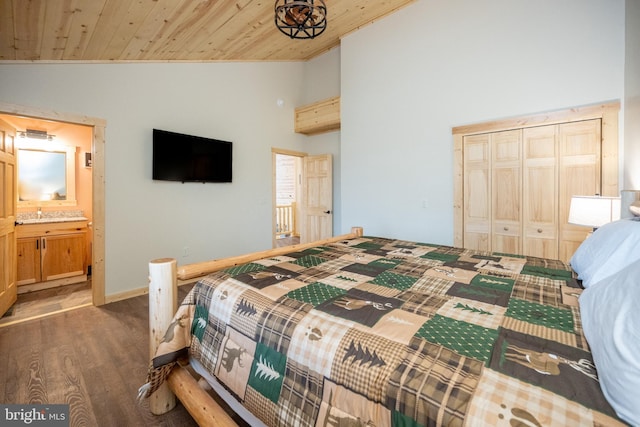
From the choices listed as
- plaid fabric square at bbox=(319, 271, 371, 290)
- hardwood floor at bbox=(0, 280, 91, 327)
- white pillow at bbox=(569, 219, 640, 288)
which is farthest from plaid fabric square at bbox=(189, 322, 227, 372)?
hardwood floor at bbox=(0, 280, 91, 327)

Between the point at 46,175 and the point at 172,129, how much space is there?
2033mm

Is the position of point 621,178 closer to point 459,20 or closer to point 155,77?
point 459,20

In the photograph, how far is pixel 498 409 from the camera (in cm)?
66

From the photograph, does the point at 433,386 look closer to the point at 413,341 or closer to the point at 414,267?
the point at 413,341

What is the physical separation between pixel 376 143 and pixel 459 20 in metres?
1.73

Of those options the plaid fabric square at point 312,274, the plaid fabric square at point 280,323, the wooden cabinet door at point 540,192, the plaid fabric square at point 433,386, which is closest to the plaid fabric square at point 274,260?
the plaid fabric square at point 312,274

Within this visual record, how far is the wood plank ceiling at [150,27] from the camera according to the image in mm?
2219

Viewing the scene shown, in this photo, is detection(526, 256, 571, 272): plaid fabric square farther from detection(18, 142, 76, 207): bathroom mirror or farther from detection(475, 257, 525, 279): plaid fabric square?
detection(18, 142, 76, 207): bathroom mirror

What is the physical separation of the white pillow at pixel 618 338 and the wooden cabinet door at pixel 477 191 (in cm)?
251

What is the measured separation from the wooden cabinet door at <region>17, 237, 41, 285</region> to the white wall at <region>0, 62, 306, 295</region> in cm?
119

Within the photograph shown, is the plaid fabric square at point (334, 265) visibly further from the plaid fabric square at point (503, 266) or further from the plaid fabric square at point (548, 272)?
the plaid fabric square at point (548, 272)

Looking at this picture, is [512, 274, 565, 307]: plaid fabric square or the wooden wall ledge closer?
[512, 274, 565, 307]: plaid fabric square

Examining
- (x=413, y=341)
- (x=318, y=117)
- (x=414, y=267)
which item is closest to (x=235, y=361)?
(x=413, y=341)

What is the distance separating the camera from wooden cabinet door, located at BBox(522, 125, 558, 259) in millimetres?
2922
